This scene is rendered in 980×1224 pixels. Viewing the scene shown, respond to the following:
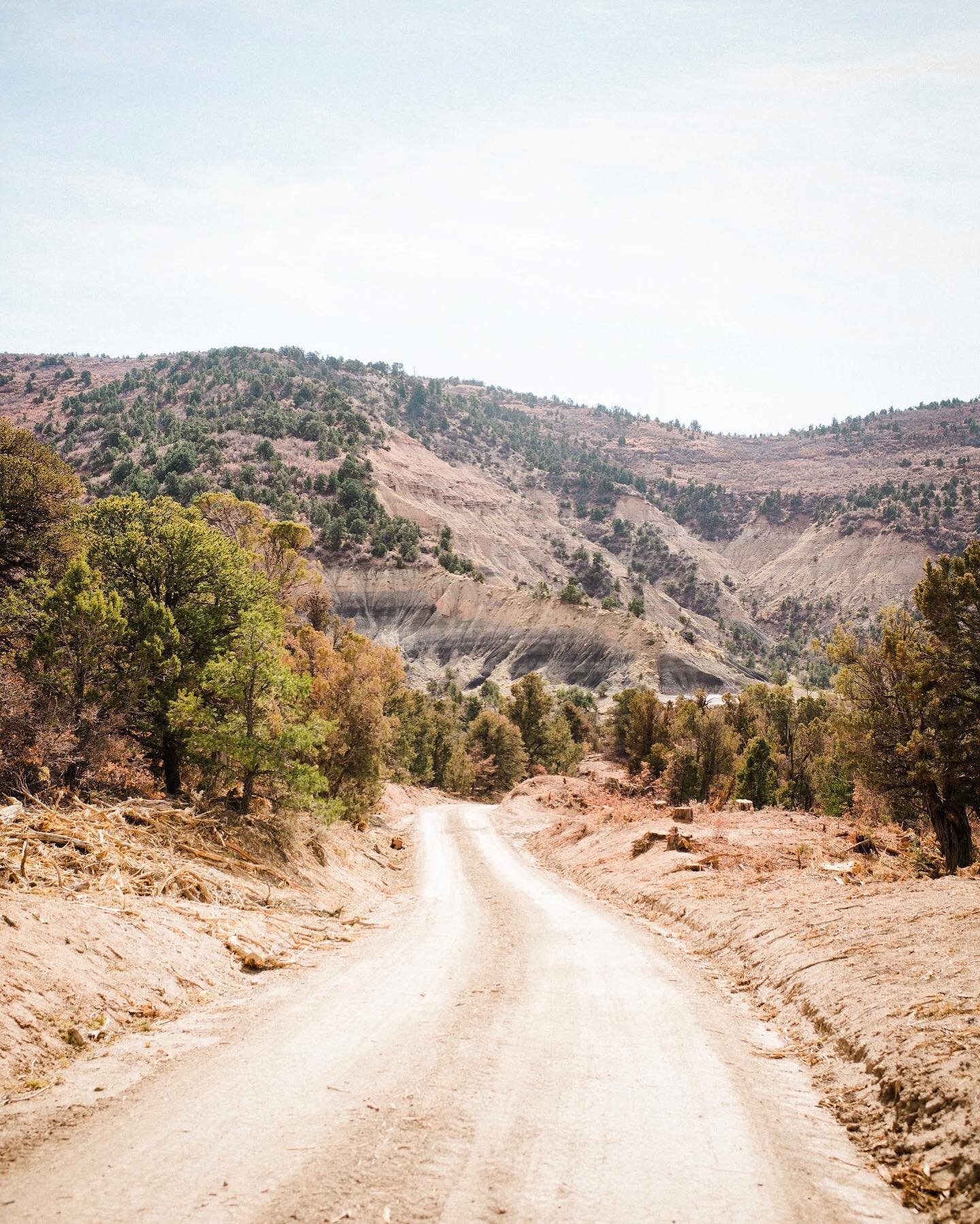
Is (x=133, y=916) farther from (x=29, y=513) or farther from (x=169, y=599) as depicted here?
(x=29, y=513)

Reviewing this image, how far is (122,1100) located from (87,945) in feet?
11.8

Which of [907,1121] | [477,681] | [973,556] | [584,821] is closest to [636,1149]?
[907,1121]

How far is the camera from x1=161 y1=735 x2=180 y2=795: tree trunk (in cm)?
2095

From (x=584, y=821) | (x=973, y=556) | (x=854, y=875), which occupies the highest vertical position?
(x=973, y=556)

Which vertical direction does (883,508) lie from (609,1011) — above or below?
above

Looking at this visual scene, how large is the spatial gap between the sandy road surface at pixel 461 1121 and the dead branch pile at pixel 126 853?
12.2 ft

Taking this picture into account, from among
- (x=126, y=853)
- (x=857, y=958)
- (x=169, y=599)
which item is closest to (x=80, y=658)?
(x=169, y=599)

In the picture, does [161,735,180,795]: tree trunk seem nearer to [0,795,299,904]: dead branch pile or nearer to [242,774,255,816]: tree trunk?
[242,774,255,816]: tree trunk

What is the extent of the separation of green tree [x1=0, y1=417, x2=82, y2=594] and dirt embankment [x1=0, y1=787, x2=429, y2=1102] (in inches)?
Result: 472

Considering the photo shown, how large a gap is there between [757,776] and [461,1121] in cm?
4094

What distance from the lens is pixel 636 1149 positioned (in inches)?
243

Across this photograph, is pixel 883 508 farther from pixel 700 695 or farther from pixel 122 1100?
pixel 122 1100

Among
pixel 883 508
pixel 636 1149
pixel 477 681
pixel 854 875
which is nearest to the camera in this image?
pixel 636 1149

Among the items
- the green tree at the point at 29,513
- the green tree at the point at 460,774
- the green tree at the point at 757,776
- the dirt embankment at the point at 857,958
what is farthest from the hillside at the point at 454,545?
the dirt embankment at the point at 857,958
